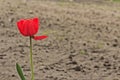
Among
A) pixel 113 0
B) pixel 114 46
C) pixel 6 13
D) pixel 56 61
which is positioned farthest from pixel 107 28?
pixel 113 0

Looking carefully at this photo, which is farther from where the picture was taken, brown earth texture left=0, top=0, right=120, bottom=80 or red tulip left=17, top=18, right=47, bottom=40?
brown earth texture left=0, top=0, right=120, bottom=80

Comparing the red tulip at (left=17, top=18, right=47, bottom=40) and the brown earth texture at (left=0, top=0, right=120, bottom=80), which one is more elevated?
the red tulip at (left=17, top=18, right=47, bottom=40)

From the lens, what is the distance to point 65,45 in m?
6.27

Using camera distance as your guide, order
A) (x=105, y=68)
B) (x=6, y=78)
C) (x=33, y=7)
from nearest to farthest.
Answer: (x=6, y=78)
(x=105, y=68)
(x=33, y=7)

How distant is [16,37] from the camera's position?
680cm

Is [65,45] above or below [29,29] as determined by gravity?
below

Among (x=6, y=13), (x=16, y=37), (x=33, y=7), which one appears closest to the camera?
(x=16, y=37)

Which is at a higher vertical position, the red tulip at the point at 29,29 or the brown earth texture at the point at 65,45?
the red tulip at the point at 29,29

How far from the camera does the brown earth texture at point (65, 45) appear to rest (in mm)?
4998

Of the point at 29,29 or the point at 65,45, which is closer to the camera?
the point at 29,29

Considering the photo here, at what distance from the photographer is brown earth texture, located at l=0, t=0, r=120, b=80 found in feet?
16.4

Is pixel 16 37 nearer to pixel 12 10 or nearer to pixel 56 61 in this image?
pixel 56 61

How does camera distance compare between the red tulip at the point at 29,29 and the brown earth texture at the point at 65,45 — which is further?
the brown earth texture at the point at 65,45

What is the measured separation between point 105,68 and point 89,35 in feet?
6.77
